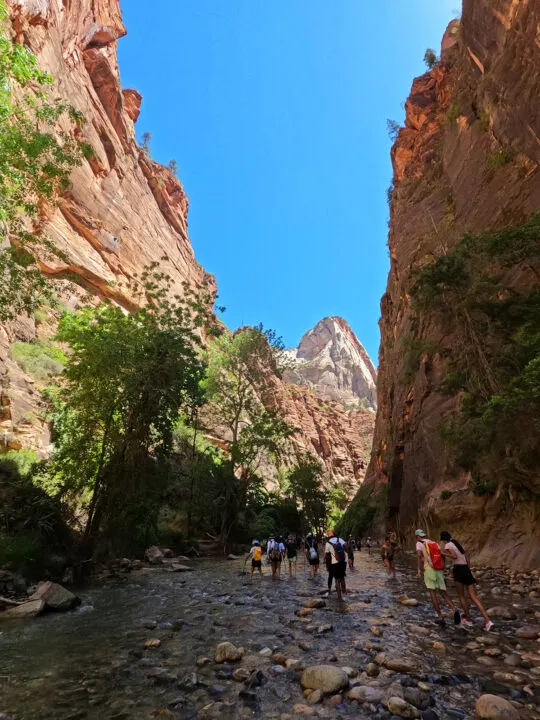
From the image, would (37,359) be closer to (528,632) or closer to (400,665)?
(400,665)

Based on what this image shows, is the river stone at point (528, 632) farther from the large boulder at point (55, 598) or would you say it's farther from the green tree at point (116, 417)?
the green tree at point (116, 417)

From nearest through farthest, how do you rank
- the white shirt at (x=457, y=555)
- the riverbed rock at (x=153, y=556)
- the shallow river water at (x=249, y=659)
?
the shallow river water at (x=249, y=659)
the white shirt at (x=457, y=555)
the riverbed rock at (x=153, y=556)

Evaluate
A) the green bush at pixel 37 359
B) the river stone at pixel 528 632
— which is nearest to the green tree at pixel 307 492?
the green bush at pixel 37 359

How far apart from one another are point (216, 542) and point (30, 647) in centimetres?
2727

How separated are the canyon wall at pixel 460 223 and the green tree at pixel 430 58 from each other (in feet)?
18.3

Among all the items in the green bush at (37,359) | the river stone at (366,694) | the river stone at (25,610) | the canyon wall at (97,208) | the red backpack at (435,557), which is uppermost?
the canyon wall at (97,208)

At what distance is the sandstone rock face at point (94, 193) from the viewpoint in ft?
90.0

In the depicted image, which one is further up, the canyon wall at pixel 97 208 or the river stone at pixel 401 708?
the canyon wall at pixel 97 208

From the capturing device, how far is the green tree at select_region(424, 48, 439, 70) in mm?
50375

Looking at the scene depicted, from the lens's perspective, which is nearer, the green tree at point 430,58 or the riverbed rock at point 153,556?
the riverbed rock at point 153,556

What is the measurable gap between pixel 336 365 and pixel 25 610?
159995 millimetres

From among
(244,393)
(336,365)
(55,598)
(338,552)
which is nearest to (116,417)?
(55,598)

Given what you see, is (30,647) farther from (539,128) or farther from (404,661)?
(539,128)

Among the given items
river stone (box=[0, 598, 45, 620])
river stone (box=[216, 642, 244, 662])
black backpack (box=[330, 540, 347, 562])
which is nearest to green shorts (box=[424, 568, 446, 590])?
black backpack (box=[330, 540, 347, 562])
